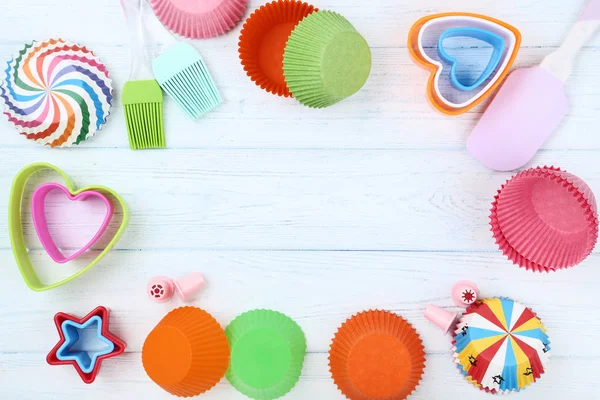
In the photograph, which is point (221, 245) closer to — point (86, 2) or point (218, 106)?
point (218, 106)

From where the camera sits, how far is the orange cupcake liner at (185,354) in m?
0.81

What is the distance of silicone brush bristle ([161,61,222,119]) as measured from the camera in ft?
2.83

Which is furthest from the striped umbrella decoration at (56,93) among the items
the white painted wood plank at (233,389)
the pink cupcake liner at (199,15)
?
the white painted wood plank at (233,389)

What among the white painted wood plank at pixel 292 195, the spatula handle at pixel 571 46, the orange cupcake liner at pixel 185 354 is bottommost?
the orange cupcake liner at pixel 185 354

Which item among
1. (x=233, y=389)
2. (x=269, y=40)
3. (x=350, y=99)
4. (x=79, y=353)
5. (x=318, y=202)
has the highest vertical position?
(x=269, y=40)

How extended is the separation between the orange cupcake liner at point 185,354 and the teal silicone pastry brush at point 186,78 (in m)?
0.32

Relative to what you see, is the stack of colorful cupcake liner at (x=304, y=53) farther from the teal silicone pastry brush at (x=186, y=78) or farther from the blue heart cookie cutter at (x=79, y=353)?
the blue heart cookie cutter at (x=79, y=353)

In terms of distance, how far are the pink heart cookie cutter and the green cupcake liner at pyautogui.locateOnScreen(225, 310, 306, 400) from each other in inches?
10.0

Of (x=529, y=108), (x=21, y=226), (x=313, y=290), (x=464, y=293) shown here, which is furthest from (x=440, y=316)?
(x=21, y=226)

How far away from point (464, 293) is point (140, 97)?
59 cm

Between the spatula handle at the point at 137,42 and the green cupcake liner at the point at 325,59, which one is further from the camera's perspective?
the spatula handle at the point at 137,42

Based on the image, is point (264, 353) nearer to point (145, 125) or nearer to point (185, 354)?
point (185, 354)

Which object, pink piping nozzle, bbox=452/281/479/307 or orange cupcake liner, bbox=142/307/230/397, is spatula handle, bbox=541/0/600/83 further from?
orange cupcake liner, bbox=142/307/230/397

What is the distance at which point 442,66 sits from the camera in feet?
2.79
